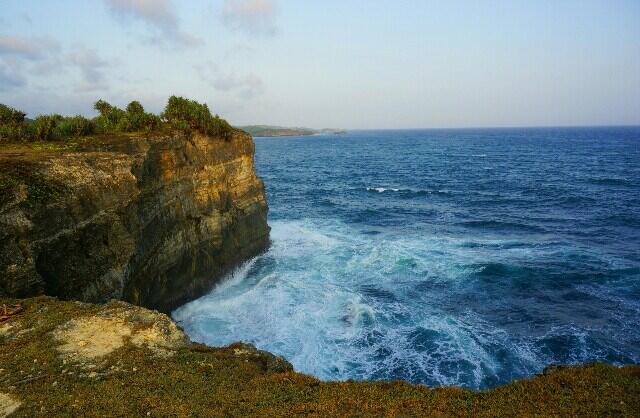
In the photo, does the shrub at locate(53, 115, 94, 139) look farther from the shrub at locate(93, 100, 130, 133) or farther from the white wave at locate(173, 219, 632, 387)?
the white wave at locate(173, 219, 632, 387)

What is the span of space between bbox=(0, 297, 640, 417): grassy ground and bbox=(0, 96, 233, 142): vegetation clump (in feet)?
48.3

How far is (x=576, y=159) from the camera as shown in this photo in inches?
3794

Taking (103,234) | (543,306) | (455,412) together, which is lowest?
(543,306)

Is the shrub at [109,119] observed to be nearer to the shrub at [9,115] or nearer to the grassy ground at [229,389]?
the shrub at [9,115]

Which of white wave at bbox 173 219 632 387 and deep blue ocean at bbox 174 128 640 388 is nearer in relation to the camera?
white wave at bbox 173 219 632 387

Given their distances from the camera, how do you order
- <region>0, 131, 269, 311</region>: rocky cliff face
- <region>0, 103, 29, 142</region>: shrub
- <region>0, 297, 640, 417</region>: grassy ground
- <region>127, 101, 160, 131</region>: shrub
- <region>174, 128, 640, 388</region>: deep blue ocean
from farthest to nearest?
<region>127, 101, 160, 131</region>: shrub, <region>0, 103, 29, 142</region>: shrub, <region>174, 128, 640, 388</region>: deep blue ocean, <region>0, 131, 269, 311</region>: rocky cliff face, <region>0, 297, 640, 417</region>: grassy ground

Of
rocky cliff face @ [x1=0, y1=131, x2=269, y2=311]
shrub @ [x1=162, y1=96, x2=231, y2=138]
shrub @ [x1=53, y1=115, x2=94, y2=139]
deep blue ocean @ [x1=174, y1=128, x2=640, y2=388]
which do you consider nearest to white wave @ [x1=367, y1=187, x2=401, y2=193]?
deep blue ocean @ [x1=174, y1=128, x2=640, y2=388]

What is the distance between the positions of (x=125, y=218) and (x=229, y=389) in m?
12.7

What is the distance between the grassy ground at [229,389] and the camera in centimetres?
963

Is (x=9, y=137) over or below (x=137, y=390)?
over

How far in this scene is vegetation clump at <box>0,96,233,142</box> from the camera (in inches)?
920

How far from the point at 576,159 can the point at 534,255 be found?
77470mm

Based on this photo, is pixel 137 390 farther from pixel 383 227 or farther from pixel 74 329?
pixel 383 227

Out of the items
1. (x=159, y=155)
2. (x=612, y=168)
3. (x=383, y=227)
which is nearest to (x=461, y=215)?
(x=383, y=227)
